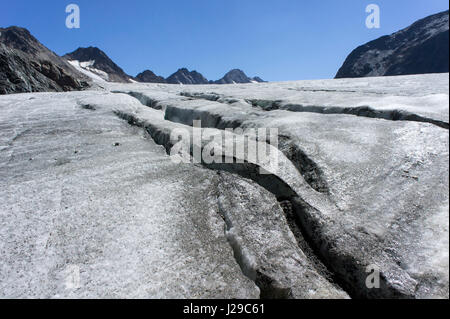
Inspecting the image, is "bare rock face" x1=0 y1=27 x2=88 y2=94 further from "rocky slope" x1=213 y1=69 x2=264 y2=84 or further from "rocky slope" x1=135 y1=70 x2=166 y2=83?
"rocky slope" x1=213 y1=69 x2=264 y2=84

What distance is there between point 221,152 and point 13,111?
742 cm

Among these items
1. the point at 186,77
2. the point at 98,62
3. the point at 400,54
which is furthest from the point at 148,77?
the point at 400,54

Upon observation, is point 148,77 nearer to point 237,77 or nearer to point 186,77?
point 186,77

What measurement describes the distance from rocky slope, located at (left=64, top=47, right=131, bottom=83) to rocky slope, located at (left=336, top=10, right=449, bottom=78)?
77.2 m

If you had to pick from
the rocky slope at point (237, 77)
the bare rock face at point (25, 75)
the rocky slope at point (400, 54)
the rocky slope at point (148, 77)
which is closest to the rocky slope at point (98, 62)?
the rocky slope at point (148, 77)

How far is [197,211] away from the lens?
10.0 feet

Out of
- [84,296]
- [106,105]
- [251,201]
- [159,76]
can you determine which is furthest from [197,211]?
[159,76]

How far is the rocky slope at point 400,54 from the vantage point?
6059 centimetres

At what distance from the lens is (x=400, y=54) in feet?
246

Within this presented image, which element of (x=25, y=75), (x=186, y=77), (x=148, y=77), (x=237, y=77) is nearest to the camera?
(x=25, y=75)

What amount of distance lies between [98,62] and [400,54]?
3783 inches

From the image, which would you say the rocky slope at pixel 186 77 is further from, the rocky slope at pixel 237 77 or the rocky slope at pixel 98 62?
the rocky slope at pixel 98 62

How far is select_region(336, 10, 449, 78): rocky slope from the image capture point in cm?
6059

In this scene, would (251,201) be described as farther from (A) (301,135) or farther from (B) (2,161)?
(B) (2,161)
